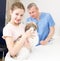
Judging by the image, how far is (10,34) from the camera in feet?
2.90

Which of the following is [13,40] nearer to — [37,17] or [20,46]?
[20,46]

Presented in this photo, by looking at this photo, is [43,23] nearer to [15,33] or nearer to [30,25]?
[30,25]

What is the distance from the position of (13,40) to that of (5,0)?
262 mm

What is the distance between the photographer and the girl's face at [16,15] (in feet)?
2.93

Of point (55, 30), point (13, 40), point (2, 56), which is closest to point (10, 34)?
point (13, 40)

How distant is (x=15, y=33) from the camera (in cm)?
90

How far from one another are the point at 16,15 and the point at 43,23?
182 millimetres

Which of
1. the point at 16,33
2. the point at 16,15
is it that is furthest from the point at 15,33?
the point at 16,15

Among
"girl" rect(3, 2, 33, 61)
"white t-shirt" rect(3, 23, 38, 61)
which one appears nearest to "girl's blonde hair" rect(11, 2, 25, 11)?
"girl" rect(3, 2, 33, 61)

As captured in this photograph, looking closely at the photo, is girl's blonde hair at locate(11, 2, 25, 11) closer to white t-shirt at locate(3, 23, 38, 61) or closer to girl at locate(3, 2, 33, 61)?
girl at locate(3, 2, 33, 61)

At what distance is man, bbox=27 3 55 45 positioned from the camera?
0.94 meters

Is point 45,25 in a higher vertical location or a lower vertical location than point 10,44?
higher

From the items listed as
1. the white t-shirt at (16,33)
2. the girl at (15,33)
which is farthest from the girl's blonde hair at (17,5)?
the white t-shirt at (16,33)

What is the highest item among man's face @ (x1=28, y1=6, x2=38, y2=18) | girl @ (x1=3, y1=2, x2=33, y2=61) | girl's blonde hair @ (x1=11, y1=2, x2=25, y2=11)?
girl's blonde hair @ (x1=11, y1=2, x2=25, y2=11)
